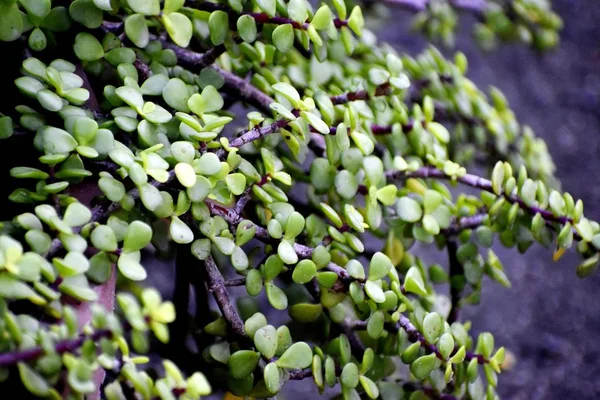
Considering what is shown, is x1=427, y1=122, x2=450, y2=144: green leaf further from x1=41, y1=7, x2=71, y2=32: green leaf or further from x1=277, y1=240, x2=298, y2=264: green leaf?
x1=41, y1=7, x2=71, y2=32: green leaf

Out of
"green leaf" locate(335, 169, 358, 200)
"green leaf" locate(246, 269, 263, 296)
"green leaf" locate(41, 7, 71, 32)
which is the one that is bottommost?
"green leaf" locate(246, 269, 263, 296)

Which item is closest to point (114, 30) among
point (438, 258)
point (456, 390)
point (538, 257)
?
point (456, 390)

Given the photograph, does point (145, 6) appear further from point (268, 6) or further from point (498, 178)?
point (498, 178)

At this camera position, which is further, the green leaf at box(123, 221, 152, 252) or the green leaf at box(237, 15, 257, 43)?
the green leaf at box(237, 15, 257, 43)

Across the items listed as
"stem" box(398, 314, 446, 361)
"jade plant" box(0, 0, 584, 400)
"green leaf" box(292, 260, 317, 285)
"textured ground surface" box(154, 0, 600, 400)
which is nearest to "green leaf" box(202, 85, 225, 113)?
"jade plant" box(0, 0, 584, 400)

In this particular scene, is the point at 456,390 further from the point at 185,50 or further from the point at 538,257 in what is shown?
the point at 538,257

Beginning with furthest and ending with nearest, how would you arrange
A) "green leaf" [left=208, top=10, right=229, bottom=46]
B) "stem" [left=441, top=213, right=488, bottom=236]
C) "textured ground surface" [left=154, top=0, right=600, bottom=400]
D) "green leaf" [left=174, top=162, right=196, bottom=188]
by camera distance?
1. "textured ground surface" [left=154, top=0, right=600, bottom=400]
2. "stem" [left=441, top=213, right=488, bottom=236]
3. "green leaf" [left=208, top=10, right=229, bottom=46]
4. "green leaf" [left=174, top=162, right=196, bottom=188]

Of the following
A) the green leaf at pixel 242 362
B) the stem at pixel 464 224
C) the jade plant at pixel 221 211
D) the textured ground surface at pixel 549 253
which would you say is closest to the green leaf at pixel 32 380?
the jade plant at pixel 221 211
